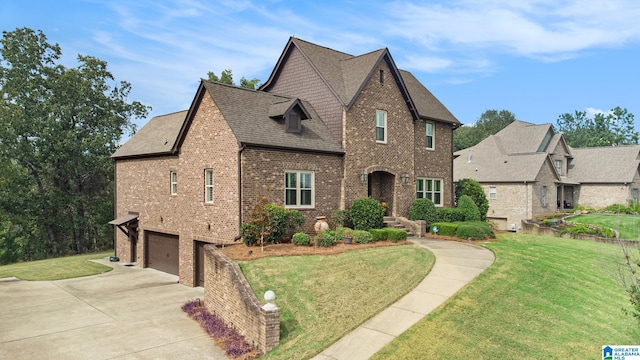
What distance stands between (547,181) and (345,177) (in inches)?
Answer: 972

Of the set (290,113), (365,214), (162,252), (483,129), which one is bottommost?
(162,252)

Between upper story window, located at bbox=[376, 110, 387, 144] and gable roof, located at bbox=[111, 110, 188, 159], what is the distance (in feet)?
35.6

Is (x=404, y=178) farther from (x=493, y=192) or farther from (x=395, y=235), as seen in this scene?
(x=493, y=192)

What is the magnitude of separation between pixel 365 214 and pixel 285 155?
4.61m

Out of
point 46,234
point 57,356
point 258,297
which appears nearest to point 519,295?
point 258,297

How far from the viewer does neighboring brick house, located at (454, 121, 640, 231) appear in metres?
35.2

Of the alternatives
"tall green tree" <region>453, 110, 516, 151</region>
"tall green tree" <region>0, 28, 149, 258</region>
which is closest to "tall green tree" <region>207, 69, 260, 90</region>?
"tall green tree" <region>0, 28, 149, 258</region>

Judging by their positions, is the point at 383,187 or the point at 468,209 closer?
the point at 383,187

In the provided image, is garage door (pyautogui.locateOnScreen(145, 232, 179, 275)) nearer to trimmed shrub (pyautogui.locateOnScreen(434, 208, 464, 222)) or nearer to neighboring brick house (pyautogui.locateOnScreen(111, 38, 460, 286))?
neighboring brick house (pyautogui.locateOnScreen(111, 38, 460, 286))

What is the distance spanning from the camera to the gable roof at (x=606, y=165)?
135 ft

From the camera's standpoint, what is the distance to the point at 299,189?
18453mm

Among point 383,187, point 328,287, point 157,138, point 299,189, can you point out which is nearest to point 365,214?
point 299,189

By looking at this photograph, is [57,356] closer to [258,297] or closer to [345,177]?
[258,297]

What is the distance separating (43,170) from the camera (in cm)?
3622
